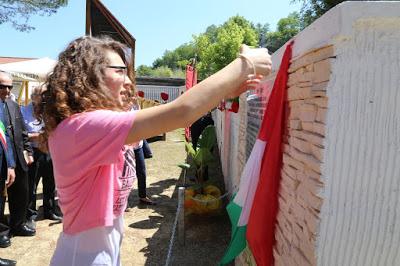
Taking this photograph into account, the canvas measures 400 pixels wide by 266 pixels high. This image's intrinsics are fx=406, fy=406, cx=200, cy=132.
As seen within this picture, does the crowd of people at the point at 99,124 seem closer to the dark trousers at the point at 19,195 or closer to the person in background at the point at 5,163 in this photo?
the person in background at the point at 5,163

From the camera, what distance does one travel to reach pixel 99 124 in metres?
1.36

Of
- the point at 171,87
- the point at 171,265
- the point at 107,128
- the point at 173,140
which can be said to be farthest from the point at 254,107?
the point at 171,87

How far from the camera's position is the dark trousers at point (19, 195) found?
5.29m

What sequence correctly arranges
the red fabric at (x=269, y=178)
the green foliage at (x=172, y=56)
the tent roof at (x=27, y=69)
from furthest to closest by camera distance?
the green foliage at (x=172, y=56) → the tent roof at (x=27, y=69) → the red fabric at (x=269, y=178)

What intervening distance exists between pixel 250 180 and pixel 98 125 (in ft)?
3.55

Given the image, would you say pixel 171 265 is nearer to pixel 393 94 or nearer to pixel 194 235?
pixel 194 235

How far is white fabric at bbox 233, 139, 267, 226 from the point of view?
2178 mm

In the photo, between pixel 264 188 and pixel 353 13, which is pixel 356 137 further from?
pixel 264 188

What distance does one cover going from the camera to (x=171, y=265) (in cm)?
479

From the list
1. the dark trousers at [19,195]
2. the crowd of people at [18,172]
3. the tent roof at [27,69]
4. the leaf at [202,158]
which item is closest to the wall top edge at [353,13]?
the crowd of people at [18,172]

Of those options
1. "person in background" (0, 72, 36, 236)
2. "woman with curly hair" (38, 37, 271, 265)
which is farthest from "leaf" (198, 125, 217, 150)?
"woman with curly hair" (38, 37, 271, 265)

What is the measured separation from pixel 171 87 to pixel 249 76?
3496 cm

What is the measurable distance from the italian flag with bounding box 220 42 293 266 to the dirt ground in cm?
277

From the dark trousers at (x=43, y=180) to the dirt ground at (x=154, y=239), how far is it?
0.24 m
